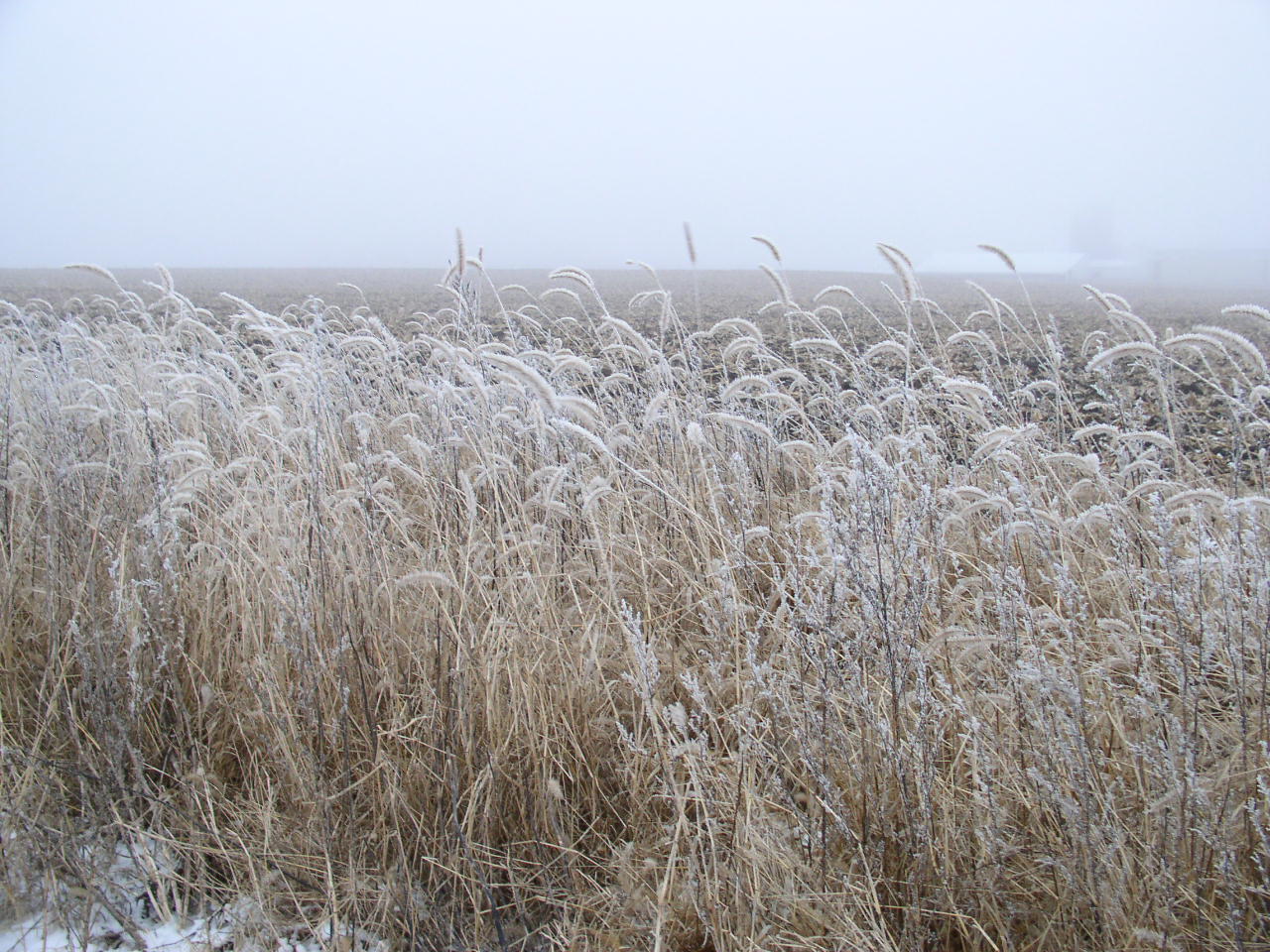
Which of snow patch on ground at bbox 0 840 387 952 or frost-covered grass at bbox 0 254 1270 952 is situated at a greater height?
frost-covered grass at bbox 0 254 1270 952

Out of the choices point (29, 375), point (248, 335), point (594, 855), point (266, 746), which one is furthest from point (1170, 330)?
point (248, 335)

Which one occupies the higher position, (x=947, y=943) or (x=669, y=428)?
(x=669, y=428)

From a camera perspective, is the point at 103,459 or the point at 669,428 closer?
the point at 103,459

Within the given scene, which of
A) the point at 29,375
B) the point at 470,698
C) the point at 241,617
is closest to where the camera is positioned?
the point at 470,698

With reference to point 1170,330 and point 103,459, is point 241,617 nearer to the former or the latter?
point 103,459

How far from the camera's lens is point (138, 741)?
2096mm

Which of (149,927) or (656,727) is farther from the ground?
(656,727)

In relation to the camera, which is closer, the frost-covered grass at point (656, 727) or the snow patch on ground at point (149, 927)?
the frost-covered grass at point (656, 727)

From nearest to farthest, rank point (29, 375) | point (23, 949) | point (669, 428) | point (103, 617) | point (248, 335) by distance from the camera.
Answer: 1. point (23, 949)
2. point (103, 617)
3. point (669, 428)
4. point (29, 375)
5. point (248, 335)

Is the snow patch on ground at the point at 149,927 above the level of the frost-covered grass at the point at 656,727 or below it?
below

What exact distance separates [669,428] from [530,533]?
1.38 meters

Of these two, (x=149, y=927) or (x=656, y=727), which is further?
(x=149, y=927)

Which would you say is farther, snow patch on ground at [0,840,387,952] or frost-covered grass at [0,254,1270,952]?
snow patch on ground at [0,840,387,952]

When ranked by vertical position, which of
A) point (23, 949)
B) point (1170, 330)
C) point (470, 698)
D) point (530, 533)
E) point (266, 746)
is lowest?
point (23, 949)
